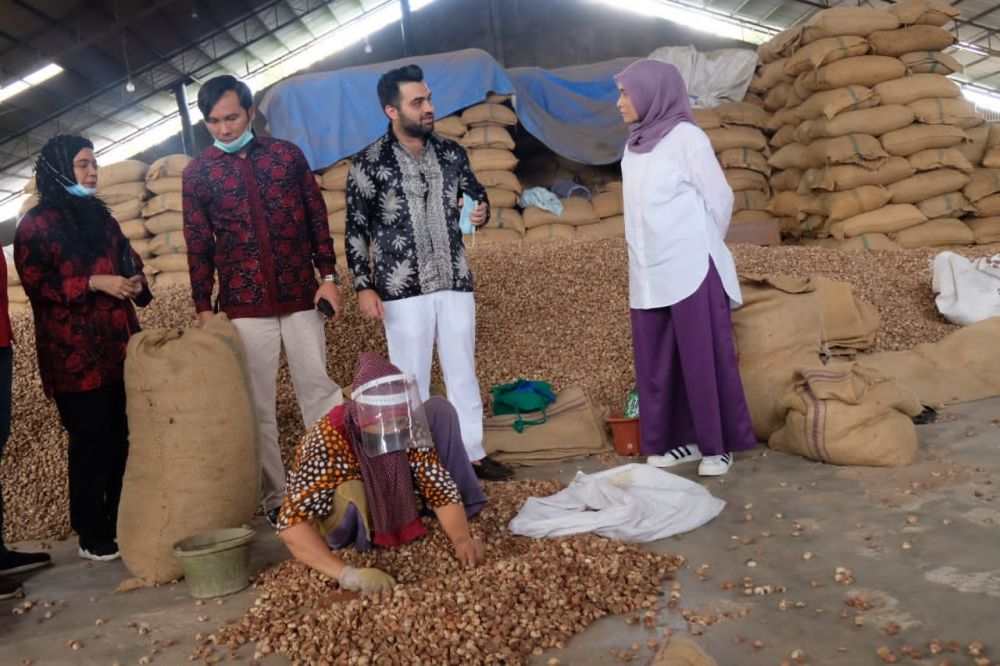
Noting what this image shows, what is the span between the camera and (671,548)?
2293 mm

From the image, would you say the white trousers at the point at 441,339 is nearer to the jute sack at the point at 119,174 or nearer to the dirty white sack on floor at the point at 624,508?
the dirty white sack on floor at the point at 624,508

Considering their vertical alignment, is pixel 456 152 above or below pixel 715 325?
above

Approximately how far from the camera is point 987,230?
5898 mm

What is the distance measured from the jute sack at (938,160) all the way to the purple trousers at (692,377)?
3625mm

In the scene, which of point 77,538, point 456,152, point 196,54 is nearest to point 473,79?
point 456,152

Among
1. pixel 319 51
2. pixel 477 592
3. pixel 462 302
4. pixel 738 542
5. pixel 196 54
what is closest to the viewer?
pixel 477 592

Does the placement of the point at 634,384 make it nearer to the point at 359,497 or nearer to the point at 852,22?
the point at 359,497

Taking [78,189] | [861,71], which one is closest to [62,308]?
[78,189]

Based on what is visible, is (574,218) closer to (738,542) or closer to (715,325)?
(715,325)

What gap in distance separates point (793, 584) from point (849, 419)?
41.5 inches

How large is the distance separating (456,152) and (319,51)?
1199 cm

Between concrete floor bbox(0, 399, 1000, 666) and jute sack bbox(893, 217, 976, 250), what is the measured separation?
321cm

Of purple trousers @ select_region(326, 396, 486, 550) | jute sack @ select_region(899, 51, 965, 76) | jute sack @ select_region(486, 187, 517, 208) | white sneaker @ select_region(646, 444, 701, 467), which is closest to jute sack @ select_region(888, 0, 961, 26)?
jute sack @ select_region(899, 51, 965, 76)

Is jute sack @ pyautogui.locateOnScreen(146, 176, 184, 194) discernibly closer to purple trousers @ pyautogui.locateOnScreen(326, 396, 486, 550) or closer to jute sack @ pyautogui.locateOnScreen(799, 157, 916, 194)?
purple trousers @ pyautogui.locateOnScreen(326, 396, 486, 550)
